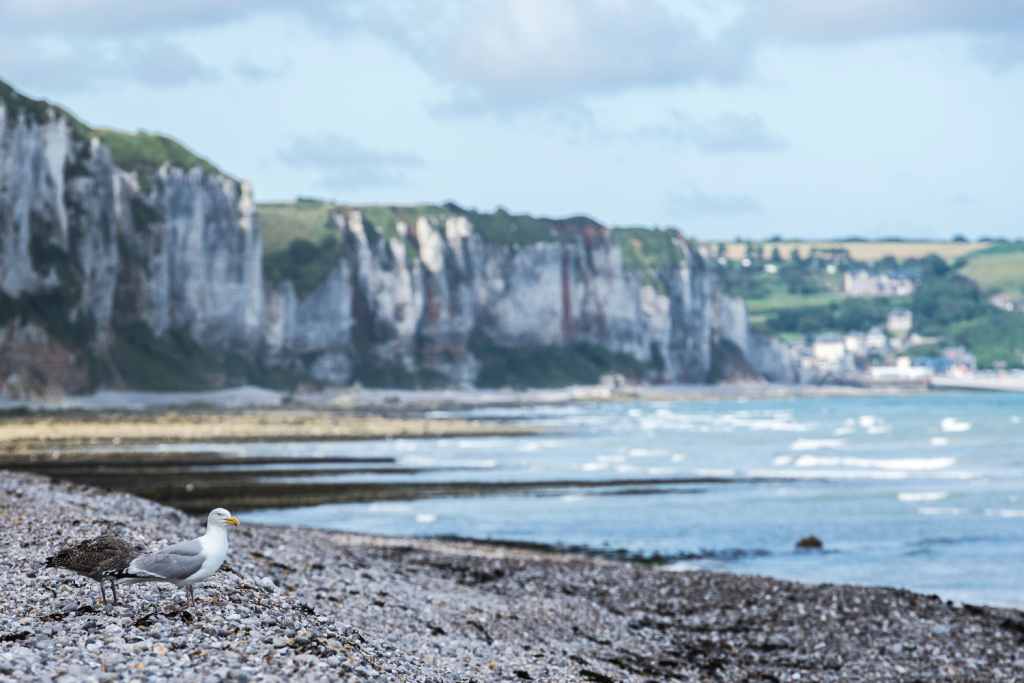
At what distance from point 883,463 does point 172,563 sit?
4457 centimetres

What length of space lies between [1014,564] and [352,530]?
596 inches

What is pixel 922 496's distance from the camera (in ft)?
108

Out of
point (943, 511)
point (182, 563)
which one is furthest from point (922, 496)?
point (182, 563)

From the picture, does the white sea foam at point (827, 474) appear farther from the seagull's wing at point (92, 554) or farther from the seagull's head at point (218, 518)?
the seagull's wing at point (92, 554)

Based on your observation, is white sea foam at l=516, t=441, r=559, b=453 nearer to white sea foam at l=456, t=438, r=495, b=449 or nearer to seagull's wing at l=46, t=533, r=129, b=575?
white sea foam at l=456, t=438, r=495, b=449

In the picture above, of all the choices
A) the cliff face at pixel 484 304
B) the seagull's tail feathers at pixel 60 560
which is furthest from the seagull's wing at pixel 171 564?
the cliff face at pixel 484 304

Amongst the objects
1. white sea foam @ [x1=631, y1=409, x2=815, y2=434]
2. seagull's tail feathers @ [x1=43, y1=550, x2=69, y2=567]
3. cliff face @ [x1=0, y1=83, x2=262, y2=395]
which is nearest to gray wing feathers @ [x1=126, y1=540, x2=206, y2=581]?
seagull's tail feathers @ [x1=43, y1=550, x2=69, y2=567]

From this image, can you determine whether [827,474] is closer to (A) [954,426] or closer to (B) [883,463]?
(B) [883,463]

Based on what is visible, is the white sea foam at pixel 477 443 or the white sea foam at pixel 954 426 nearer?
the white sea foam at pixel 477 443

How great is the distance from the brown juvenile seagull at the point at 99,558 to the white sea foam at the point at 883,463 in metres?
41.5

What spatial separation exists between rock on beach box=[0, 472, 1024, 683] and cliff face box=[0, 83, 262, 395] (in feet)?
226

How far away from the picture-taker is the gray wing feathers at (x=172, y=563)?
7.81 m

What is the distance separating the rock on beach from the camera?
23.9 feet

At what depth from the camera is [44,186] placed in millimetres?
86625
